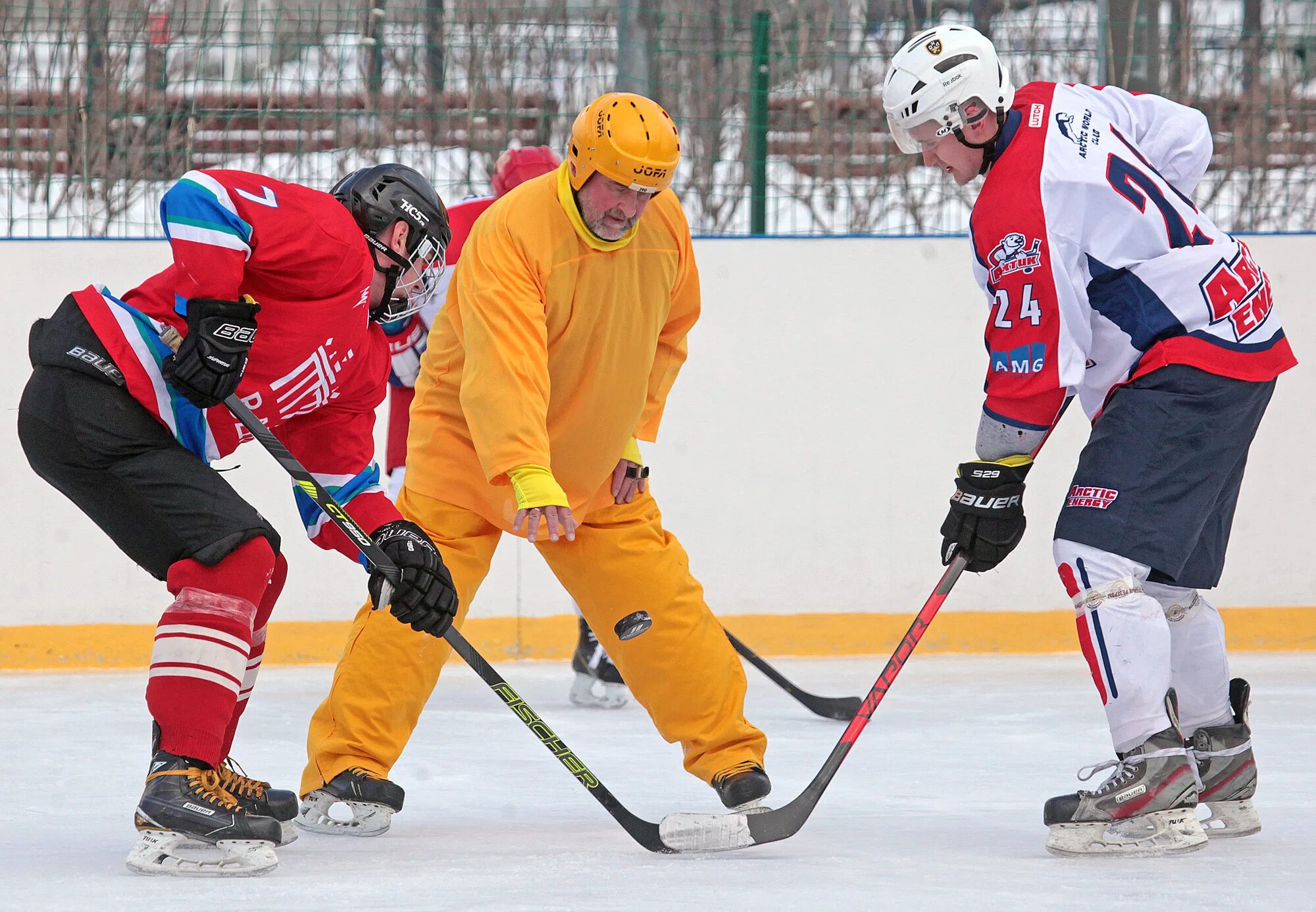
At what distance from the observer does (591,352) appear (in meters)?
2.56

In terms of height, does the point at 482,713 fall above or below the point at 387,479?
below

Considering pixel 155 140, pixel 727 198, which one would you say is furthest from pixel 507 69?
pixel 155 140

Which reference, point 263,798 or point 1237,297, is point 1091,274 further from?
point 263,798

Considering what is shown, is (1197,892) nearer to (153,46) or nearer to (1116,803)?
(1116,803)

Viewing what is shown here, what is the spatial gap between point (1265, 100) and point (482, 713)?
3.24 metres

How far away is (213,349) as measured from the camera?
2225 millimetres

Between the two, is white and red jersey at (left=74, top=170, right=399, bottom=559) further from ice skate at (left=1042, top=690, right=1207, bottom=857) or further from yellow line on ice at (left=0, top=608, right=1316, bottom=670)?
yellow line on ice at (left=0, top=608, right=1316, bottom=670)

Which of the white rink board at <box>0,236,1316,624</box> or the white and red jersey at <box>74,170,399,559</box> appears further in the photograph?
the white rink board at <box>0,236,1316,624</box>

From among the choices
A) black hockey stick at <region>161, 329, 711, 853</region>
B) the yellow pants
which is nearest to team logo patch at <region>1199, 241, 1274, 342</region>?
the yellow pants

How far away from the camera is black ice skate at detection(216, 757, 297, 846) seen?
2354mm

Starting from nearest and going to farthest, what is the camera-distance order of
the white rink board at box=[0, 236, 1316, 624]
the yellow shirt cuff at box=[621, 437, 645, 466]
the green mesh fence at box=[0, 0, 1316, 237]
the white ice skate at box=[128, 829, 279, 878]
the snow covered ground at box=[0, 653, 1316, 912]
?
the snow covered ground at box=[0, 653, 1316, 912]
the white ice skate at box=[128, 829, 279, 878]
the yellow shirt cuff at box=[621, 437, 645, 466]
the white rink board at box=[0, 236, 1316, 624]
the green mesh fence at box=[0, 0, 1316, 237]

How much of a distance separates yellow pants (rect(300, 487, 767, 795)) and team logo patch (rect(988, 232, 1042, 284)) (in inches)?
29.5

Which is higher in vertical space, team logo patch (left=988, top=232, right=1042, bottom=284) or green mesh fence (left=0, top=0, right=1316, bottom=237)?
green mesh fence (left=0, top=0, right=1316, bottom=237)

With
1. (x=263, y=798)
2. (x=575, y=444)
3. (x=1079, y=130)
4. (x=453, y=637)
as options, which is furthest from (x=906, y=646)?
(x=263, y=798)
